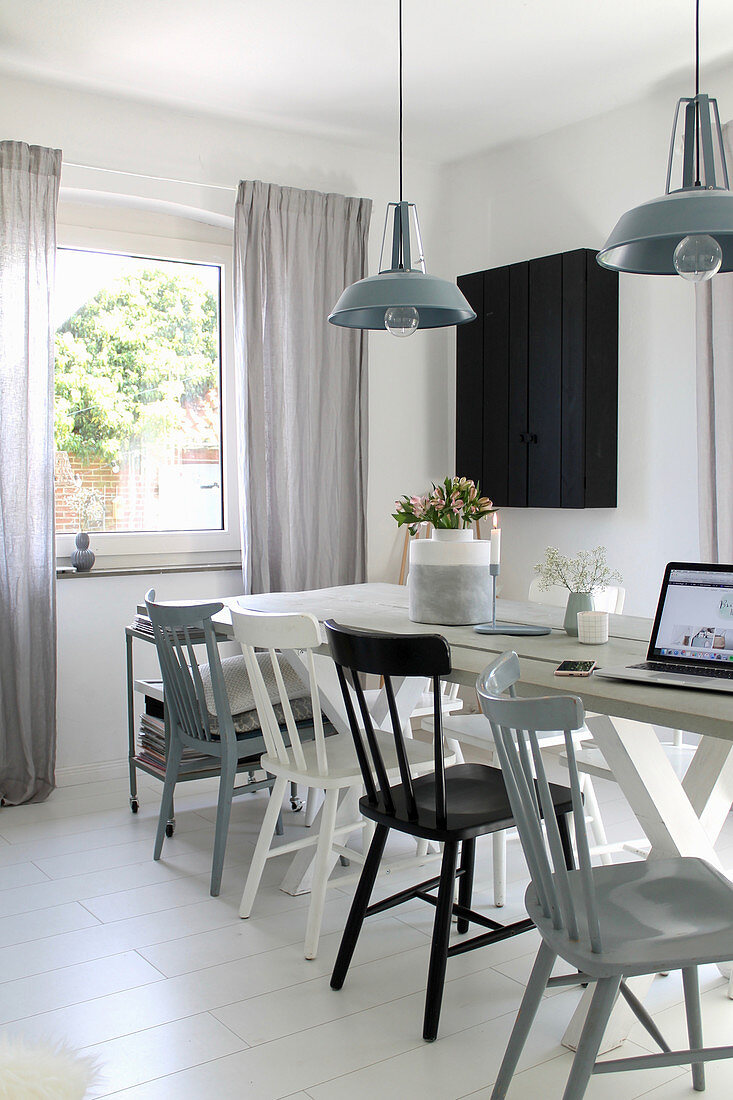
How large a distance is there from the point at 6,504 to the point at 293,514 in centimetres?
125

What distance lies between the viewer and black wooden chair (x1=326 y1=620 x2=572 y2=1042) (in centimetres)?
210

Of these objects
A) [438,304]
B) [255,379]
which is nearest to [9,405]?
[255,379]

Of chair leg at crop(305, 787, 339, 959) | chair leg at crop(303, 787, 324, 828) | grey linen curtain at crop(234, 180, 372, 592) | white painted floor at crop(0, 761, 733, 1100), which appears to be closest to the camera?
white painted floor at crop(0, 761, 733, 1100)

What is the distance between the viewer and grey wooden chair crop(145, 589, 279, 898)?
2965 millimetres

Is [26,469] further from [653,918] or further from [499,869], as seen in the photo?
[653,918]

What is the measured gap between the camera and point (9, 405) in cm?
376

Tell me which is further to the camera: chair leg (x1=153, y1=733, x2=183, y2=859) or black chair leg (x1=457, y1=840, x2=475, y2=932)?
chair leg (x1=153, y1=733, x2=183, y2=859)

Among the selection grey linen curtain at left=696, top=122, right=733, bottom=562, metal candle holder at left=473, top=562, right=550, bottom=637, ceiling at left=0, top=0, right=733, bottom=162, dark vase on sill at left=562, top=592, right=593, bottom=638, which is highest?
ceiling at left=0, top=0, right=733, bottom=162

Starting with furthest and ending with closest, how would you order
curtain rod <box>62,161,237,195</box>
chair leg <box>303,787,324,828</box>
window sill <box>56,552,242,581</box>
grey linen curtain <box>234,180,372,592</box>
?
grey linen curtain <box>234,180,372,592</box> → window sill <box>56,552,242,581</box> → curtain rod <box>62,161,237,195</box> → chair leg <box>303,787,324,828</box>

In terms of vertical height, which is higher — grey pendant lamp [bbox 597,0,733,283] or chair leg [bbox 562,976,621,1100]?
grey pendant lamp [bbox 597,0,733,283]

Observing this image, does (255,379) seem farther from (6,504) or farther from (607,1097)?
(607,1097)

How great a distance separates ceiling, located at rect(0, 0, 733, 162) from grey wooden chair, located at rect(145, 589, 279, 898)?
2044mm

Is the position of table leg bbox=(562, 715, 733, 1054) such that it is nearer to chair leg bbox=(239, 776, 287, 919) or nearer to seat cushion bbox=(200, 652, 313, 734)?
chair leg bbox=(239, 776, 287, 919)

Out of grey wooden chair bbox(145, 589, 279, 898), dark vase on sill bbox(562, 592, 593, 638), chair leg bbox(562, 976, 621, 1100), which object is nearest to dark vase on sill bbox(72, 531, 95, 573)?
grey wooden chair bbox(145, 589, 279, 898)
